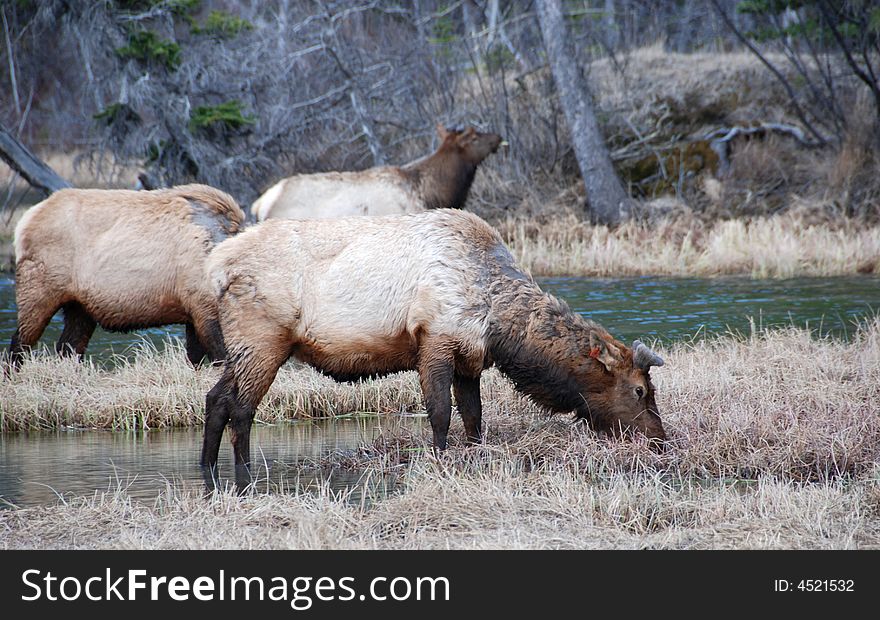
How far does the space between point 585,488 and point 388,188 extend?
915 cm

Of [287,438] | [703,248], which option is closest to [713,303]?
[703,248]

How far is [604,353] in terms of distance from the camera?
25.3 feet

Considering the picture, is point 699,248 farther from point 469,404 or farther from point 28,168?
point 469,404

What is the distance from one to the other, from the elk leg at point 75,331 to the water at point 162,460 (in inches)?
60.0

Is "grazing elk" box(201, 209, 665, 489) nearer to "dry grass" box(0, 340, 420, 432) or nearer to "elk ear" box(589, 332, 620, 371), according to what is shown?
"elk ear" box(589, 332, 620, 371)

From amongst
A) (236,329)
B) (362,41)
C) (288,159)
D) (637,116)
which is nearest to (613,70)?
(637,116)

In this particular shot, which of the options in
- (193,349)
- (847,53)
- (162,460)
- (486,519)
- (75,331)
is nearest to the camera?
(486,519)

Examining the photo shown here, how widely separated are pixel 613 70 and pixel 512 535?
22050 mm

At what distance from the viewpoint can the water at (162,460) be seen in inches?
285

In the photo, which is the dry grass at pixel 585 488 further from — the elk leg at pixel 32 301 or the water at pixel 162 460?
the elk leg at pixel 32 301

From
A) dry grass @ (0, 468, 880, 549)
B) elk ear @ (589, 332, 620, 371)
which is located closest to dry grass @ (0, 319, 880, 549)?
dry grass @ (0, 468, 880, 549)

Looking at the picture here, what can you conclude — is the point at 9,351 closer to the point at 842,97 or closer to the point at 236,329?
the point at 236,329

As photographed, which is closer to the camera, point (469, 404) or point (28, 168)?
point (469, 404)

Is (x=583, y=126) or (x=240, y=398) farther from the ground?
(x=583, y=126)
